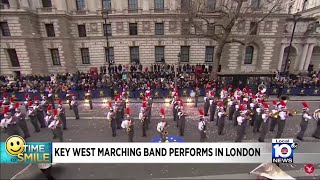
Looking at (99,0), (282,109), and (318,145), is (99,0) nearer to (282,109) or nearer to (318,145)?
(282,109)

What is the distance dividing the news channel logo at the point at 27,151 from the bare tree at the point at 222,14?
16.9 meters

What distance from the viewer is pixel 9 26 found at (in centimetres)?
2084

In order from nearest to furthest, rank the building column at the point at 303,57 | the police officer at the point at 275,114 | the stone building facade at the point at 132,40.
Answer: the police officer at the point at 275,114, the stone building facade at the point at 132,40, the building column at the point at 303,57

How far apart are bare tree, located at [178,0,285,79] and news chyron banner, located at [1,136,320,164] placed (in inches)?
565

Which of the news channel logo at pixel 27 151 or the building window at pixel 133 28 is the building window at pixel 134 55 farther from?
the news channel logo at pixel 27 151

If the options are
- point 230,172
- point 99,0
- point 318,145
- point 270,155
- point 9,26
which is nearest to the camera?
point 270,155

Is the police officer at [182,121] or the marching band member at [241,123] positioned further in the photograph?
the police officer at [182,121]

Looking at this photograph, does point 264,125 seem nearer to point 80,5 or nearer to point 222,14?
point 222,14

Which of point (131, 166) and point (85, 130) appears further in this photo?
point (85, 130)

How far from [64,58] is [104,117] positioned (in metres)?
17.2

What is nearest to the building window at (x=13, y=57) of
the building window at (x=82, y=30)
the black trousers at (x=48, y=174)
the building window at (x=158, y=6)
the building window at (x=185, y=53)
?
the building window at (x=82, y=30)

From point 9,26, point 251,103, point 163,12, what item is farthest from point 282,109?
point 9,26

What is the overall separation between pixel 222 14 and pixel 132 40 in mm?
12227

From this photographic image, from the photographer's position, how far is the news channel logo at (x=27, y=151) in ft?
17.3
